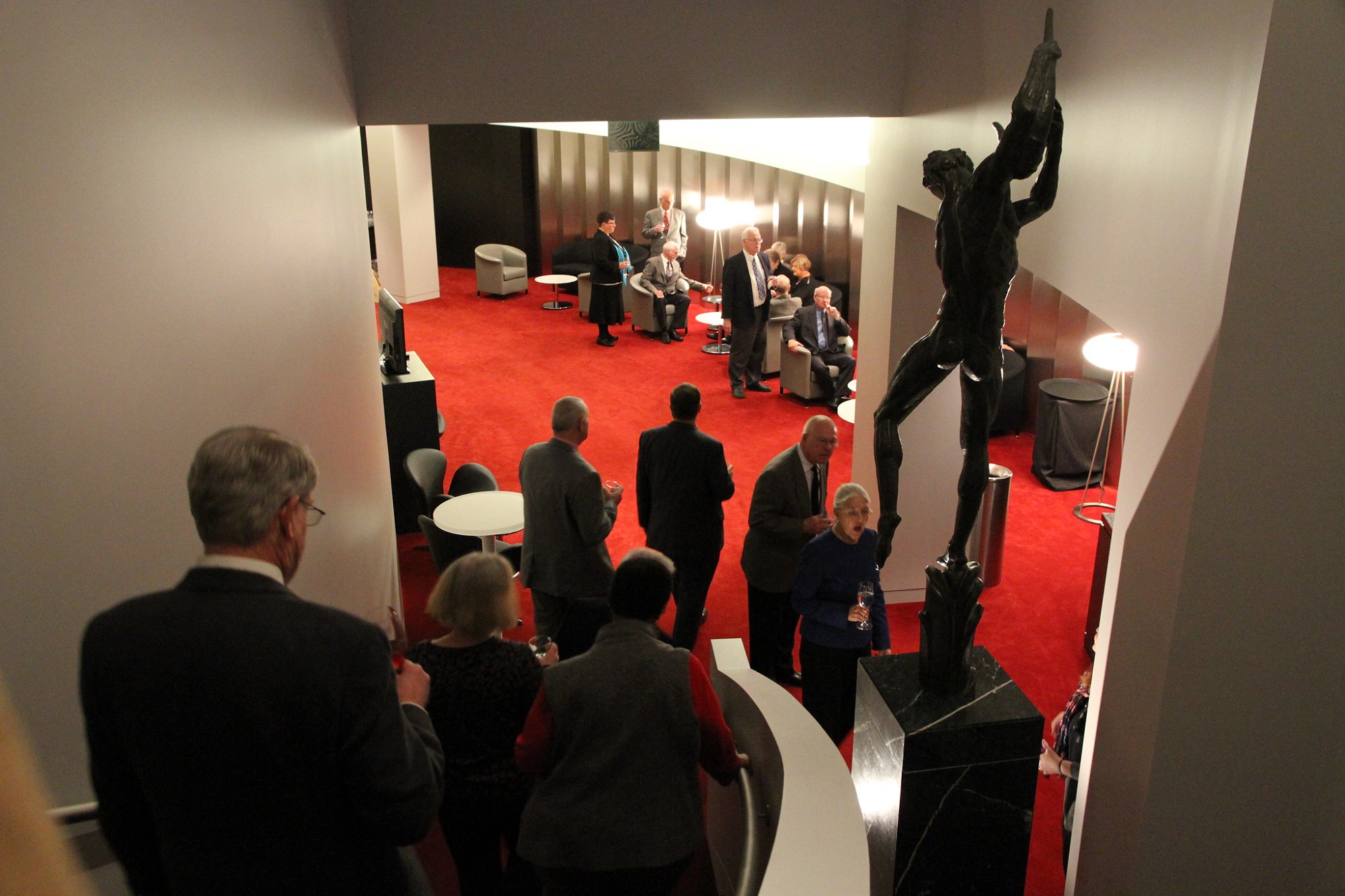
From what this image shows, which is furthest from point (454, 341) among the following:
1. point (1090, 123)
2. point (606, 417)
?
point (1090, 123)

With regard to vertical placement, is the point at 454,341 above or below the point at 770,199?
below

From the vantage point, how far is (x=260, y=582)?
1.77m

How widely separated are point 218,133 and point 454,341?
1150 cm

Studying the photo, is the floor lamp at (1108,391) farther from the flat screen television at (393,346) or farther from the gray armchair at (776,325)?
the flat screen television at (393,346)

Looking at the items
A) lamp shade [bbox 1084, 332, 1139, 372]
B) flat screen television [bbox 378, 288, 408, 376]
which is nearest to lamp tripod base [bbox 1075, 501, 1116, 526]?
lamp shade [bbox 1084, 332, 1139, 372]

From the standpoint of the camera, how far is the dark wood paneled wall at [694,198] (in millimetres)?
14953

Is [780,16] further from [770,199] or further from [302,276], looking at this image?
[770,199]

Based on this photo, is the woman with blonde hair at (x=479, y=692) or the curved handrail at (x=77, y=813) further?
the woman with blonde hair at (x=479, y=692)

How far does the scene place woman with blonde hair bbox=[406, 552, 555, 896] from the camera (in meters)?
3.24

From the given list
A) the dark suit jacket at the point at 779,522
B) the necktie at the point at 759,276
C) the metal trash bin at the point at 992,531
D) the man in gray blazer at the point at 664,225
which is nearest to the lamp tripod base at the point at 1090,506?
the metal trash bin at the point at 992,531

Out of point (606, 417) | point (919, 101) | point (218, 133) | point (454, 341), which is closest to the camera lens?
point (218, 133)

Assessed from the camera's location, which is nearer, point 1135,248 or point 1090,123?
point 1135,248

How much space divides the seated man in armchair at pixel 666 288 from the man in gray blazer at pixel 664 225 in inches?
39.0

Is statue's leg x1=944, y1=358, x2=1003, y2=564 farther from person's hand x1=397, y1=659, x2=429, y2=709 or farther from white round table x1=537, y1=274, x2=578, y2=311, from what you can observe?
white round table x1=537, y1=274, x2=578, y2=311
